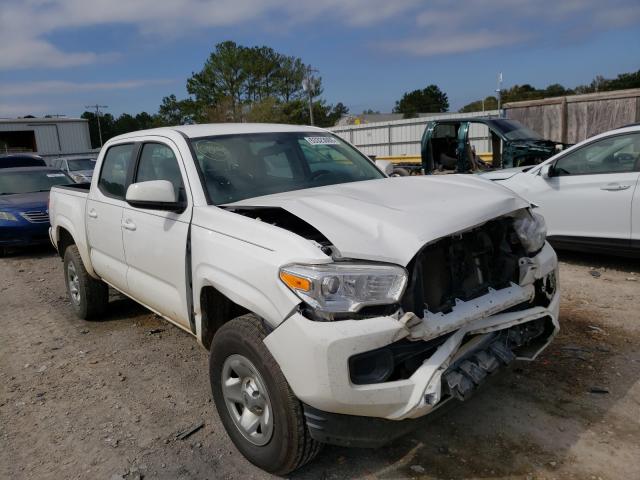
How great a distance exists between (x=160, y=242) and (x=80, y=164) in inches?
672

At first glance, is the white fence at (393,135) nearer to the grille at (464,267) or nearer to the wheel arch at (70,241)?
the wheel arch at (70,241)

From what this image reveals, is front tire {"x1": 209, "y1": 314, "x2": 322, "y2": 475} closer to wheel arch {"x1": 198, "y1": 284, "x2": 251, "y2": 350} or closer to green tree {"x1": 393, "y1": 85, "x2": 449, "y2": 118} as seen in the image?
wheel arch {"x1": 198, "y1": 284, "x2": 251, "y2": 350}

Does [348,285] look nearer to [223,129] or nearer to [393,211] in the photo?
[393,211]

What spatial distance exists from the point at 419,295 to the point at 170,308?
1893mm

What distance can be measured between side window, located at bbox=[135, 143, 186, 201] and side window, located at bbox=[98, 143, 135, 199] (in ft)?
0.76

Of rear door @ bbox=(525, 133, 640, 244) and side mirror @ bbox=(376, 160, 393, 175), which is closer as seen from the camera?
side mirror @ bbox=(376, 160, 393, 175)

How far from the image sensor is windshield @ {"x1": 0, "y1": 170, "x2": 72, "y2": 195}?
34.4 feet

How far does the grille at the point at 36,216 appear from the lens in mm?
9453

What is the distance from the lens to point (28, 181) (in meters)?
10.7

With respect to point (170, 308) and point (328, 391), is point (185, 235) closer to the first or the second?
point (170, 308)

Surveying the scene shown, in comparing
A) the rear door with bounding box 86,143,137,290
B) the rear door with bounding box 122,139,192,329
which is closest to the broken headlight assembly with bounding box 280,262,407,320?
the rear door with bounding box 122,139,192,329

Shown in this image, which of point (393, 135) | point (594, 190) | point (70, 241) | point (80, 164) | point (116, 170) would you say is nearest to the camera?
point (116, 170)

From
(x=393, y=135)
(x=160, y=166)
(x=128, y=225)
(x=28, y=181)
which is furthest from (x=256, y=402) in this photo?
(x=393, y=135)

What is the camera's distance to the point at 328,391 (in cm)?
234
